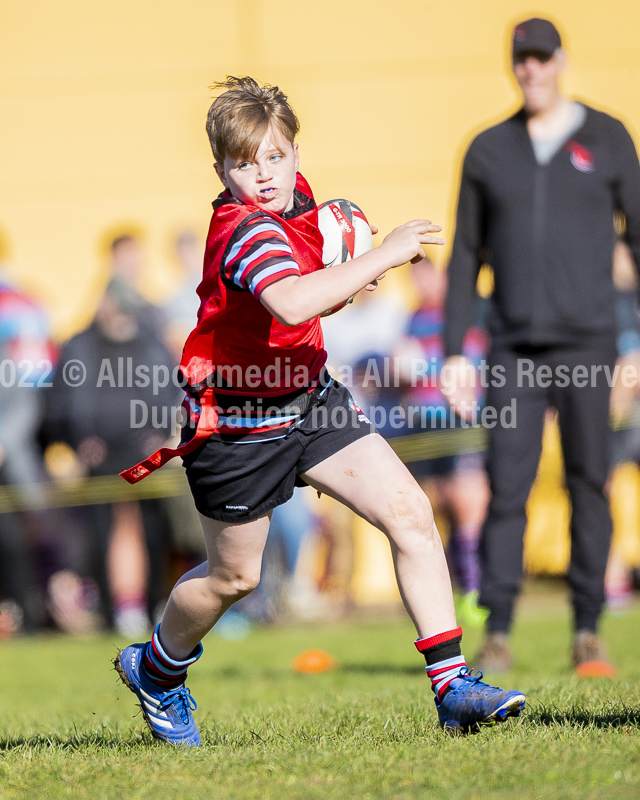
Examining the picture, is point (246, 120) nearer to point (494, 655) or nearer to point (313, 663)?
point (494, 655)

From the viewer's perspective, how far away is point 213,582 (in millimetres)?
3402

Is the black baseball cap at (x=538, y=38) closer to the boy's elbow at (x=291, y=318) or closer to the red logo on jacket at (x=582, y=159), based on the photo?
the red logo on jacket at (x=582, y=159)

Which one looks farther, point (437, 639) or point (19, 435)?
point (19, 435)

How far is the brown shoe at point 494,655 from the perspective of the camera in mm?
4961

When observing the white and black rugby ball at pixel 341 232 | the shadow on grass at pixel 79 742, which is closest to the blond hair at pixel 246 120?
the white and black rugby ball at pixel 341 232

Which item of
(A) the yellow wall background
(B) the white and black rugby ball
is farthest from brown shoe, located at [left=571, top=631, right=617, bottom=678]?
(A) the yellow wall background

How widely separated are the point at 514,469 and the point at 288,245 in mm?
2345

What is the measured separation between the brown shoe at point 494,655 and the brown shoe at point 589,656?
12.2 inches

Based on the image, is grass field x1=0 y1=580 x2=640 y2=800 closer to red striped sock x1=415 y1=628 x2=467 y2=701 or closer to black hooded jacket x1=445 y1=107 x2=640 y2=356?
red striped sock x1=415 y1=628 x2=467 y2=701

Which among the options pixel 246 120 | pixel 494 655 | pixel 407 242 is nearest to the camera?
pixel 407 242

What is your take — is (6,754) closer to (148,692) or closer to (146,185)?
(148,692)

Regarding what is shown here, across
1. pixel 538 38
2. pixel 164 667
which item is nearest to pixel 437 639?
pixel 164 667

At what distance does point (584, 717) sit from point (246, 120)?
6.62ft

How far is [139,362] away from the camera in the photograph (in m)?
8.25
